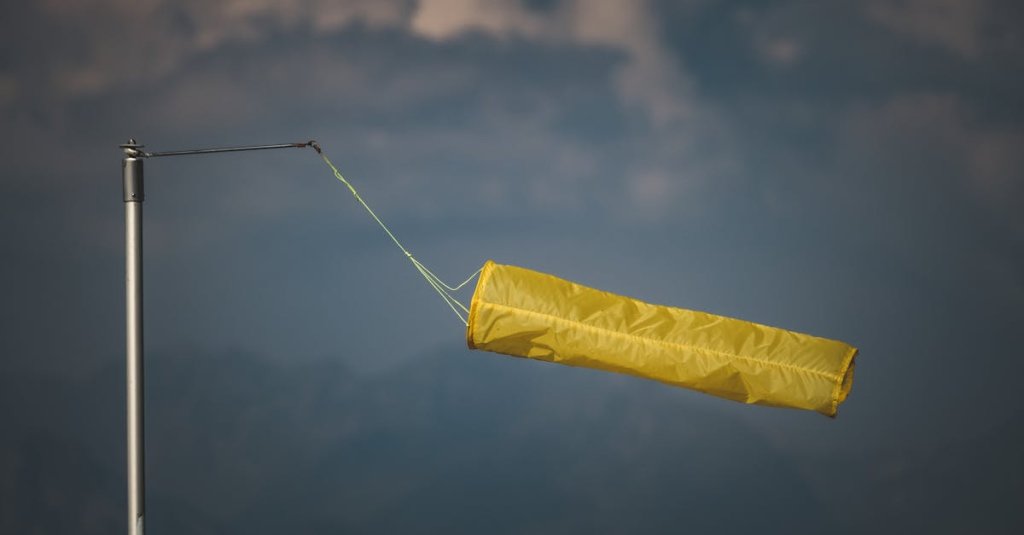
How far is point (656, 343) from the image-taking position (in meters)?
4.50

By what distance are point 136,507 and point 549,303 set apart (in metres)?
2.18

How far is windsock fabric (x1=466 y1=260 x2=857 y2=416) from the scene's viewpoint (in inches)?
175

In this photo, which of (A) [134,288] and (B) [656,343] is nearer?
(A) [134,288]

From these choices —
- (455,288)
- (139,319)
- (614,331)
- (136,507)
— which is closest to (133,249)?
(139,319)

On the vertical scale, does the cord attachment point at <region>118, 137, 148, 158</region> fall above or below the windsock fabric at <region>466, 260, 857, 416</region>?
above

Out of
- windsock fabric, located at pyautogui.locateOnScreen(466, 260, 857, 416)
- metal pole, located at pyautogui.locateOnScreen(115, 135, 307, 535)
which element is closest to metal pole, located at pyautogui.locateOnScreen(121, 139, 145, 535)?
metal pole, located at pyautogui.locateOnScreen(115, 135, 307, 535)

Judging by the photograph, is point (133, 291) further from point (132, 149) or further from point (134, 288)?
point (132, 149)

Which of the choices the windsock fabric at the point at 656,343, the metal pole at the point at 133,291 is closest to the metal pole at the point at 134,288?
the metal pole at the point at 133,291

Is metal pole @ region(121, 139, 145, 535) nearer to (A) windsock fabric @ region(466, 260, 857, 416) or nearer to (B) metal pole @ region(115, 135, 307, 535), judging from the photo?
(B) metal pole @ region(115, 135, 307, 535)

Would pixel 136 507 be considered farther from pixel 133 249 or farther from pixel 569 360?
pixel 569 360

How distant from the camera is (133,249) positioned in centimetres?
409

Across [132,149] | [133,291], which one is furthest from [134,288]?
[132,149]

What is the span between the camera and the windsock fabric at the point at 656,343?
4.45m

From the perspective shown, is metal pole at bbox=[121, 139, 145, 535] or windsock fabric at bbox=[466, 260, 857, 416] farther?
windsock fabric at bbox=[466, 260, 857, 416]
